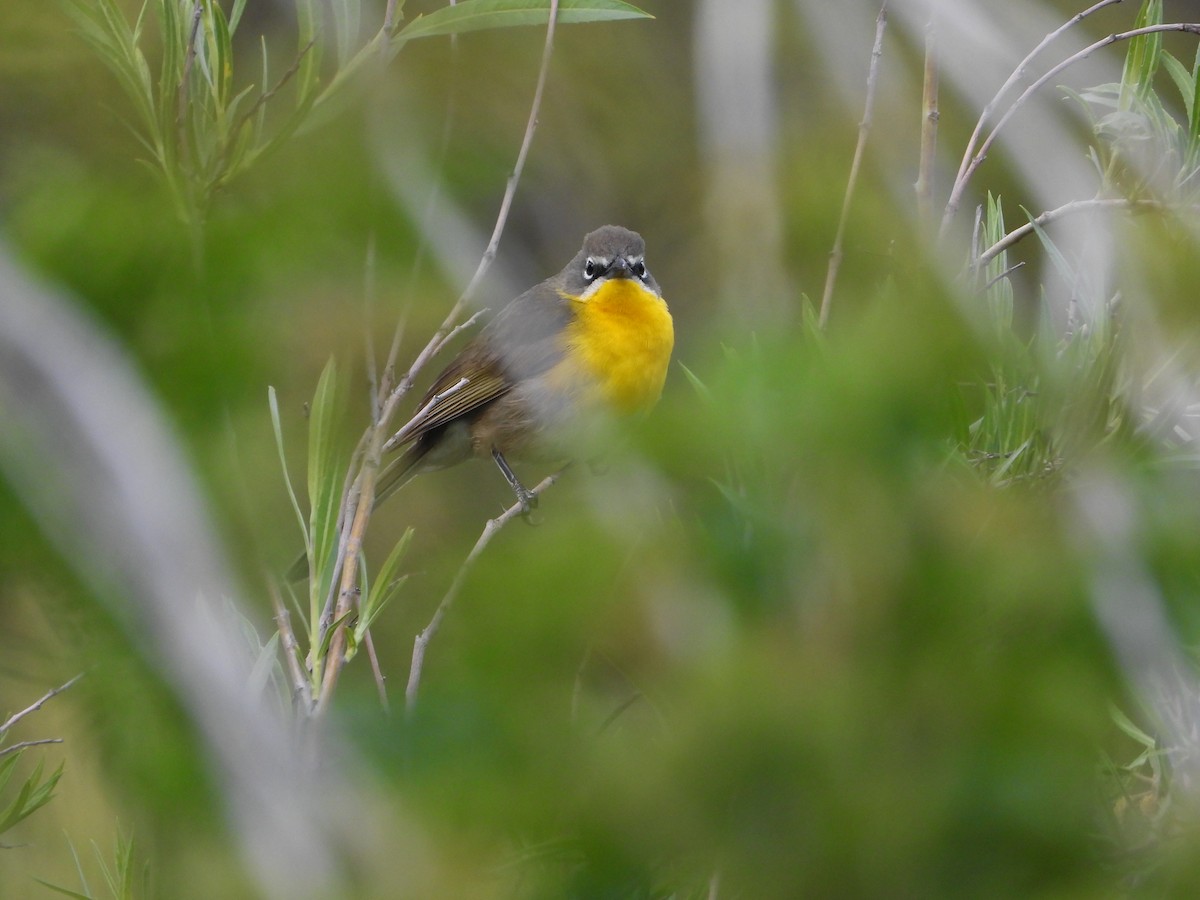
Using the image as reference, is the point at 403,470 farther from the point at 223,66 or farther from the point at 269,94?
the point at 269,94

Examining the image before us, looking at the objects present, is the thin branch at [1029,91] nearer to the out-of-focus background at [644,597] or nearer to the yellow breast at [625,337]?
the out-of-focus background at [644,597]

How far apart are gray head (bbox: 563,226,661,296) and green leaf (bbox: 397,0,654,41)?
3.61 metres

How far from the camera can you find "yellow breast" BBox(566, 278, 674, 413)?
500cm

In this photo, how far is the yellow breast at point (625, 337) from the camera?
5000 mm

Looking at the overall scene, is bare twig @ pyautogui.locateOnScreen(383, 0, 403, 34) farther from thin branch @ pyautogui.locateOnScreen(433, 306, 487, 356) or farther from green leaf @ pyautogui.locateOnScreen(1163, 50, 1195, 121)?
green leaf @ pyautogui.locateOnScreen(1163, 50, 1195, 121)

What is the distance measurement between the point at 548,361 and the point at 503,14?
3214 millimetres

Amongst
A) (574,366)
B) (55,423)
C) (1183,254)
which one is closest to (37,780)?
(55,423)

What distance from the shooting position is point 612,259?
18.0ft

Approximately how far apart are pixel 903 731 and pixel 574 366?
388cm

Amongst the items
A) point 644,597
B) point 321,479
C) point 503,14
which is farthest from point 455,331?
point 644,597

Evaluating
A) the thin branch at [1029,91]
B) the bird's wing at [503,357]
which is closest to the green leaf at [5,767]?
the thin branch at [1029,91]

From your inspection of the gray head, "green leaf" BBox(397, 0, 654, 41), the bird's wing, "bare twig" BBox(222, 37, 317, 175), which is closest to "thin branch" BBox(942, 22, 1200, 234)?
"green leaf" BBox(397, 0, 654, 41)

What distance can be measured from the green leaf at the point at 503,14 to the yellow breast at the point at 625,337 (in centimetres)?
297

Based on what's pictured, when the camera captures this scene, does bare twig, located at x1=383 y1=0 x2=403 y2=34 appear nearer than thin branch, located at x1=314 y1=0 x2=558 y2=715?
Yes
